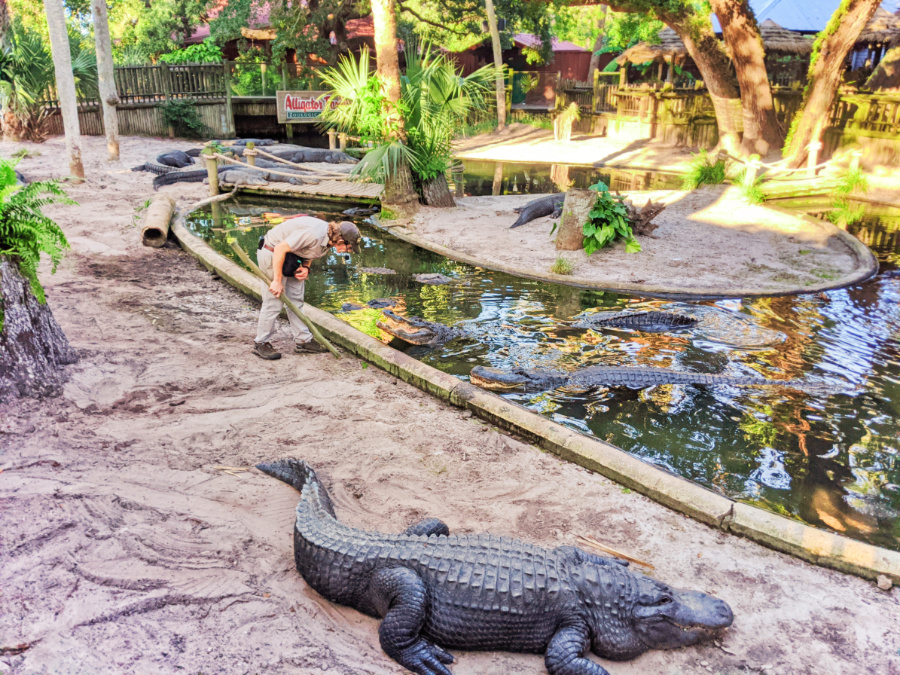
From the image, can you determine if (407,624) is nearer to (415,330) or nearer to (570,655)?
(570,655)

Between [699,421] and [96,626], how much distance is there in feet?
12.9

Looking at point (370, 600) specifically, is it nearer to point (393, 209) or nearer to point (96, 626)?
point (96, 626)

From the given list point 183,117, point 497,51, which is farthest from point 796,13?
point 183,117

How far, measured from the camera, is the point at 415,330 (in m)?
6.12

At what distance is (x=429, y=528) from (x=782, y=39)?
2274 cm

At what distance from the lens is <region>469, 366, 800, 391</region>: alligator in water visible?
510cm

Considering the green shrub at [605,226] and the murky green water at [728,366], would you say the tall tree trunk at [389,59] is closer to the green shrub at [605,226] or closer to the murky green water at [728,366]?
the murky green water at [728,366]

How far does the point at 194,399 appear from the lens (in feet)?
14.5

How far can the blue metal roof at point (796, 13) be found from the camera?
2056cm

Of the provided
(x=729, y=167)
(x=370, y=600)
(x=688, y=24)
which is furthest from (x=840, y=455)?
(x=688, y=24)

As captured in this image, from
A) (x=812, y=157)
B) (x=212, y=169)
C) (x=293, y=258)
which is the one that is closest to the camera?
(x=293, y=258)

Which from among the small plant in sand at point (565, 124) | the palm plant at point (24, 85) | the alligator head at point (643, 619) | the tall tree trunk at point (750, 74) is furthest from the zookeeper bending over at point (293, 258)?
the small plant in sand at point (565, 124)

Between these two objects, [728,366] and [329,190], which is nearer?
[728,366]

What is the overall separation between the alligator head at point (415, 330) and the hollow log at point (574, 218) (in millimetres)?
3405
